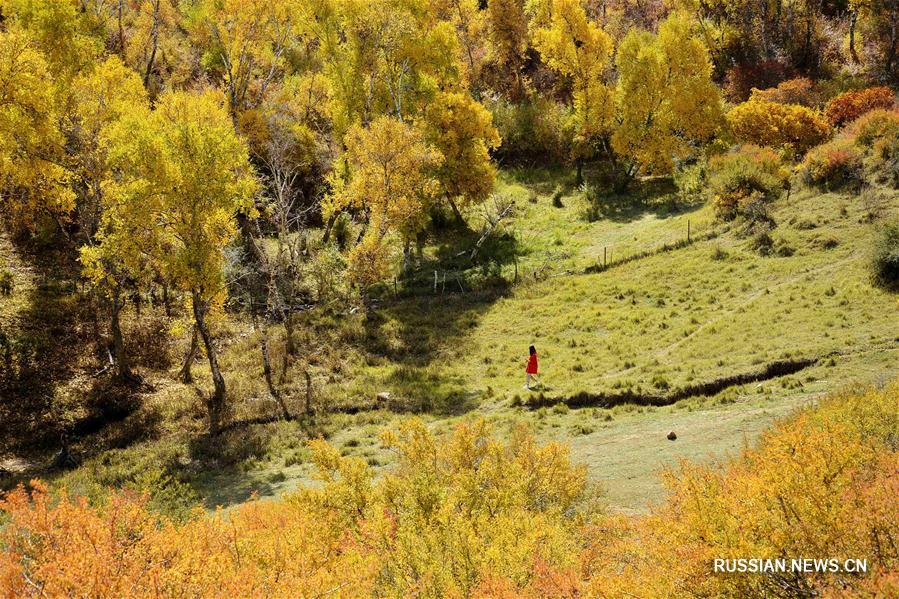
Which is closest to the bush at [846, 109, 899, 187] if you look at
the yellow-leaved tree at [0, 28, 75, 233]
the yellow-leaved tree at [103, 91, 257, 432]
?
the yellow-leaved tree at [103, 91, 257, 432]

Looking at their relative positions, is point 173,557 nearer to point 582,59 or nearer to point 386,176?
point 386,176

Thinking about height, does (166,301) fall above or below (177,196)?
below

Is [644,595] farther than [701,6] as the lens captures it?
No

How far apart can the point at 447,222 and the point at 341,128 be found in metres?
8.98

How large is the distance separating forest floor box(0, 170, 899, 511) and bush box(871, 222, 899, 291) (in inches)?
21.4

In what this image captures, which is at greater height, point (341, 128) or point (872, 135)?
point (341, 128)

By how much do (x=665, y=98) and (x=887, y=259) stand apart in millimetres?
24813

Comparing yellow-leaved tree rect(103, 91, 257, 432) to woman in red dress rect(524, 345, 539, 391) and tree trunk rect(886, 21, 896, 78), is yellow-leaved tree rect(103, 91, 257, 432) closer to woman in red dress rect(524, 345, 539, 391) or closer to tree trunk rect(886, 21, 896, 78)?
woman in red dress rect(524, 345, 539, 391)

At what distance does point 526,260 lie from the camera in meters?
36.4

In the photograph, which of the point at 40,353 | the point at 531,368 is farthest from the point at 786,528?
the point at 40,353

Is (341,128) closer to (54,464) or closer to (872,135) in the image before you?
(54,464)

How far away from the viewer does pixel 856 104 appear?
127 feet

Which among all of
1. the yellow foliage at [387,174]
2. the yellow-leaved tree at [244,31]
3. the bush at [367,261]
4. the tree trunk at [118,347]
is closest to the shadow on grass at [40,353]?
the tree trunk at [118,347]

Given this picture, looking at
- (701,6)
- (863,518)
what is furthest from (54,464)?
(701,6)
